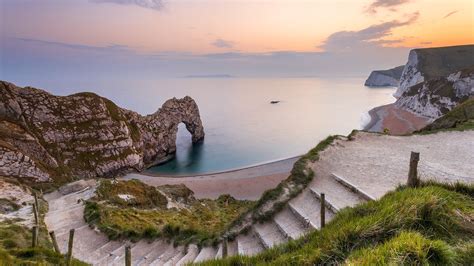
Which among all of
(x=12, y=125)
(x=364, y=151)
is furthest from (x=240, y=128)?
(x=364, y=151)

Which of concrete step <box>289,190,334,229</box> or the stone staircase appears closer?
concrete step <box>289,190,334,229</box>

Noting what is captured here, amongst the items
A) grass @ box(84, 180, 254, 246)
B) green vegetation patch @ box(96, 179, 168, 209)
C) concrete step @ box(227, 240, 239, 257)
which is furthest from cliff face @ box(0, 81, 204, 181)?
concrete step @ box(227, 240, 239, 257)

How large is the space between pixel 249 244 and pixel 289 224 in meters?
1.74

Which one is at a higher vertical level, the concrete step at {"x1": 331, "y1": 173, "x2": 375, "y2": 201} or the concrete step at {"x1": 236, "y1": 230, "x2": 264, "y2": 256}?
the concrete step at {"x1": 331, "y1": 173, "x2": 375, "y2": 201}

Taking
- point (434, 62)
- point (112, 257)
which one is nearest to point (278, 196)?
point (112, 257)

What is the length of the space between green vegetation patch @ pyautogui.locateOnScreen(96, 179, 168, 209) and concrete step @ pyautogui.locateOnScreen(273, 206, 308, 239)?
12160mm

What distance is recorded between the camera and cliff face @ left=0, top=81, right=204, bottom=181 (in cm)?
3578

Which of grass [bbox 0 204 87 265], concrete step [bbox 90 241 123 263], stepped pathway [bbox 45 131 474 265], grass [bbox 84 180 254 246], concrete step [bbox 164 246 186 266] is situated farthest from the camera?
grass [bbox 84 180 254 246]

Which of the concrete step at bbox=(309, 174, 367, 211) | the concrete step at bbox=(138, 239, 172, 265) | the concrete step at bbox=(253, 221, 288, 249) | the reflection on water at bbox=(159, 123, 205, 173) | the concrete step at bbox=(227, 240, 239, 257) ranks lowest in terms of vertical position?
the reflection on water at bbox=(159, 123, 205, 173)

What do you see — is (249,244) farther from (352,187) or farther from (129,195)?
(129,195)

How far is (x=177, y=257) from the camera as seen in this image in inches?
501

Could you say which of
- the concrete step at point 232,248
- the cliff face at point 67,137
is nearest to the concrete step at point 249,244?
the concrete step at point 232,248

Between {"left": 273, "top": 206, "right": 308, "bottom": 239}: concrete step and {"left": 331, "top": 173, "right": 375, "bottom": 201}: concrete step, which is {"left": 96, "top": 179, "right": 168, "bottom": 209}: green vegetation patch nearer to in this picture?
{"left": 273, "top": 206, "right": 308, "bottom": 239}: concrete step

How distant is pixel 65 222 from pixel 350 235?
57.9 feet
